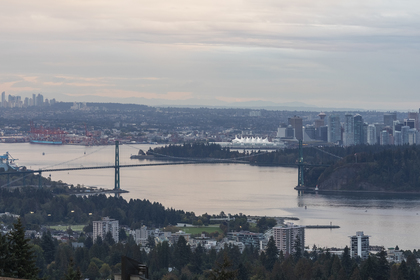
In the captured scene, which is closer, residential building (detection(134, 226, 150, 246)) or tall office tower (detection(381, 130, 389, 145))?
residential building (detection(134, 226, 150, 246))

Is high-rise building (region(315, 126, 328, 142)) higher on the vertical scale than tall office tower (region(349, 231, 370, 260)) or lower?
higher

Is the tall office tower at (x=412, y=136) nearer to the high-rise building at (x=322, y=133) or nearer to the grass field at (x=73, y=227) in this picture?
the high-rise building at (x=322, y=133)

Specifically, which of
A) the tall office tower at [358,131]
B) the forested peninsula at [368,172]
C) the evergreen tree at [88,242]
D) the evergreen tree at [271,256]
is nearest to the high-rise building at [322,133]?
the tall office tower at [358,131]

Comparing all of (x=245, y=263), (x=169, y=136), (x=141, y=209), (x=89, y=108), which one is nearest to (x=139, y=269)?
(x=245, y=263)

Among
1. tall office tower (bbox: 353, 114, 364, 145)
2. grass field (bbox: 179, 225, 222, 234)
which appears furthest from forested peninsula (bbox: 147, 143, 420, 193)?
tall office tower (bbox: 353, 114, 364, 145)

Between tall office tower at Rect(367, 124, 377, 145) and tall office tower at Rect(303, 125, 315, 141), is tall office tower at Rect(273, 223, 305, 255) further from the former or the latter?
Answer: tall office tower at Rect(303, 125, 315, 141)

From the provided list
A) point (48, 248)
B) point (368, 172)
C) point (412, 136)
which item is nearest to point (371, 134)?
point (412, 136)

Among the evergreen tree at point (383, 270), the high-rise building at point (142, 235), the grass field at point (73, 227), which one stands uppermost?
the evergreen tree at point (383, 270)
